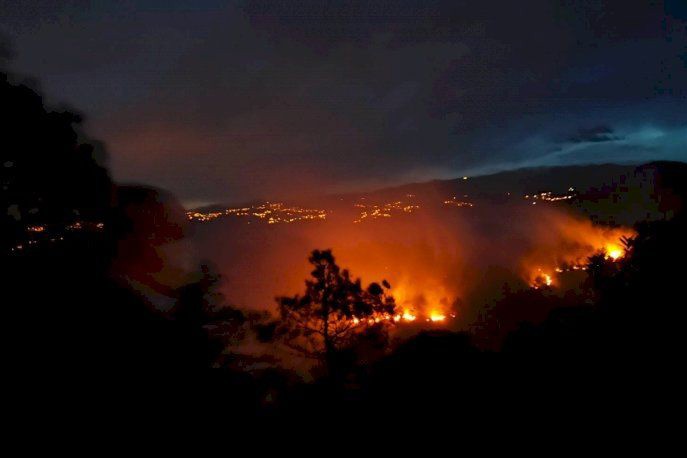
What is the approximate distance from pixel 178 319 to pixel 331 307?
5961mm

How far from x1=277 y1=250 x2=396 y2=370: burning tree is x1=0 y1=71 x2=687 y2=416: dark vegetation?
10.5ft

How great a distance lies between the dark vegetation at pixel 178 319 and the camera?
→ 22.9ft

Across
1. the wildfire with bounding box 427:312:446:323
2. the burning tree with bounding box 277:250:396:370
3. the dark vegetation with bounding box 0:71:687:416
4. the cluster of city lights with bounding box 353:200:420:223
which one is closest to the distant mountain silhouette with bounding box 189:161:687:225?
the cluster of city lights with bounding box 353:200:420:223

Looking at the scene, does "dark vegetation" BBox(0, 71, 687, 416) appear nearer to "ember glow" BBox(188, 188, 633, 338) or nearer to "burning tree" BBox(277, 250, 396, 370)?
"burning tree" BBox(277, 250, 396, 370)

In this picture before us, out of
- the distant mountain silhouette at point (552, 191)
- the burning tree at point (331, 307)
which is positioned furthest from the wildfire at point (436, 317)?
the distant mountain silhouette at point (552, 191)

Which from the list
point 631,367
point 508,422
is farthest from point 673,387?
point 508,422

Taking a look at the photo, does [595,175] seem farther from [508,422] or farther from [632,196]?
[508,422]

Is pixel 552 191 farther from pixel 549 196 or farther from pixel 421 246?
pixel 421 246

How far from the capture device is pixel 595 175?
140m

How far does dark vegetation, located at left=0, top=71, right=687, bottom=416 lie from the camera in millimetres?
6973

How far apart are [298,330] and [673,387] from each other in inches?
424

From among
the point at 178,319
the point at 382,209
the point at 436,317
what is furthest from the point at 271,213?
the point at 178,319

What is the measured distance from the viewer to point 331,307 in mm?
14383

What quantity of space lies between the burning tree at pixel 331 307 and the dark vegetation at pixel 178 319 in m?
3.20
